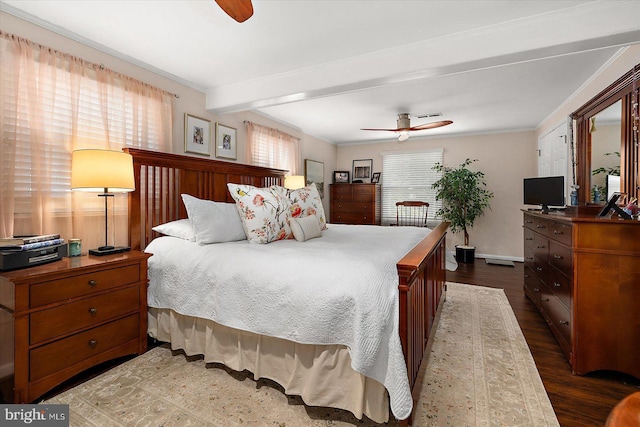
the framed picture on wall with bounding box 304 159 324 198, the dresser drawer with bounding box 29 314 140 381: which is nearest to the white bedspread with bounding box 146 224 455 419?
Answer: the dresser drawer with bounding box 29 314 140 381

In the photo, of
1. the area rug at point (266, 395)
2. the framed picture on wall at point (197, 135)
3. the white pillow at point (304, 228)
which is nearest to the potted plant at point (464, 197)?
the area rug at point (266, 395)

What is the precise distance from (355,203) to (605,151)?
12.4 ft

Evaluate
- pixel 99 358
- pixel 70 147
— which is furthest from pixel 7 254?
pixel 70 147

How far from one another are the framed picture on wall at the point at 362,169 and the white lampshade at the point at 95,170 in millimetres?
5034

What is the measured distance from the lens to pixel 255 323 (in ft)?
5.37

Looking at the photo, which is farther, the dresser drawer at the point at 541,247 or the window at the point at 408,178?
the window at the point at 408,178

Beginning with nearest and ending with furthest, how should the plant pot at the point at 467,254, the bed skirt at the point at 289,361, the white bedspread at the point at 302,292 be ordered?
the white bedspread at the point at 302,292
the bed skirt at the point at 289,361
the plant pot at the point at 467,254

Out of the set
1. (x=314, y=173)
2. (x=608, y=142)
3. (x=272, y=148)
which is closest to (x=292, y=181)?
(x=272, y=148)

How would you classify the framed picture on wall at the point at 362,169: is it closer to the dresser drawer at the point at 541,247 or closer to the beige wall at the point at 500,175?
the beige wall at the point at 500,175

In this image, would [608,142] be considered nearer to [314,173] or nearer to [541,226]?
[541,226]

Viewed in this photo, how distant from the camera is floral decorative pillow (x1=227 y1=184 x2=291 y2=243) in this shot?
90.5 inches

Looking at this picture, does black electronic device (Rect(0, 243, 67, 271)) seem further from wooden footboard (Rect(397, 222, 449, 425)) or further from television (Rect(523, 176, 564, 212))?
television (Rect(523, 176, 564, 212))

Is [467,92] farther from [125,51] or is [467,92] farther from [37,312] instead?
[37,312]

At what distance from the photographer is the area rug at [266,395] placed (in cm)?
150
